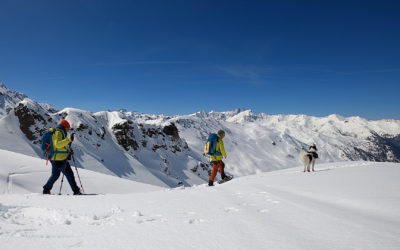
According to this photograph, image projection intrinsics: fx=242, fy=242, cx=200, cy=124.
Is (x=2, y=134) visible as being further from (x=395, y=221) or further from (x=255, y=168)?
(x=255, y=168)

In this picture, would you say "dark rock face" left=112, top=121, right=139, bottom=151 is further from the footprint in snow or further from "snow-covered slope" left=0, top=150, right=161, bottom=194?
the footprint in snow

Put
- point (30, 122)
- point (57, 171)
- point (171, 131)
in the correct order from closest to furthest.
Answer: point (57, 171), point (30, 122), point (171, 131)

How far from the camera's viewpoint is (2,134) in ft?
159

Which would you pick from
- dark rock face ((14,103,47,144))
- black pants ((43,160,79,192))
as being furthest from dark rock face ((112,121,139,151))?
black pants ((43,160,79,192))

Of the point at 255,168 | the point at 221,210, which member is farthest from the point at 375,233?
the point at 255,168

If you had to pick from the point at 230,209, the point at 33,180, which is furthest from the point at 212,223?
the point at 33,180

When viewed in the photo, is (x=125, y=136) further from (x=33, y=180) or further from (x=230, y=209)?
(x=230, y=209)

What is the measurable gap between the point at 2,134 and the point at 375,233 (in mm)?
61690

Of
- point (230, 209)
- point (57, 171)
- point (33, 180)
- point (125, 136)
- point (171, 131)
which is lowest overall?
point (33, 180)

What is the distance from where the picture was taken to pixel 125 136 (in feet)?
263

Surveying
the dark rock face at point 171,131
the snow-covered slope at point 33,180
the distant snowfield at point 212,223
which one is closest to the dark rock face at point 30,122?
the dark rock face at point 171,131

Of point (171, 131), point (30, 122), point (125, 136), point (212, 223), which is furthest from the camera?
point (171, 131)

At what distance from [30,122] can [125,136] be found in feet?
93.5

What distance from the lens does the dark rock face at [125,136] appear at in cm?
7862
